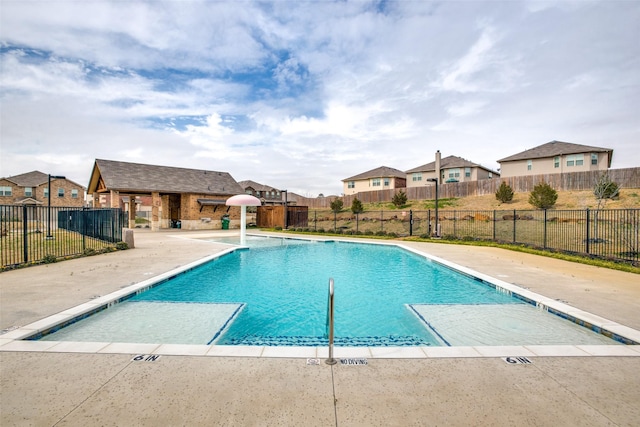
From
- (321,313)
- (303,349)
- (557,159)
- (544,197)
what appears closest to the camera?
(303,349)

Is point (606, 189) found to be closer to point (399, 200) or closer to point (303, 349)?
point (399, 200)

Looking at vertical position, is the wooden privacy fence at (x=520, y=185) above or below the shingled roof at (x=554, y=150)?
below

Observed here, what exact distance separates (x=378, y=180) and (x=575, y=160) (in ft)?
80.0

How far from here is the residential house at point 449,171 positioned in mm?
40156

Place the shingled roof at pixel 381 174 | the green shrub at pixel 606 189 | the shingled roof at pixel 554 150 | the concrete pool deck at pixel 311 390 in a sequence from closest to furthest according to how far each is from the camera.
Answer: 1. the concrete pool deck at pixel 311 390
2. the green shrub at pixel 606 189
3. the shingled roof at pixel 554 150
4. the shingled roof at pixel 381 174

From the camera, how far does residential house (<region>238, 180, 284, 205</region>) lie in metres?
56.5

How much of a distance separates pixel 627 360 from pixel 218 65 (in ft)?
58.7

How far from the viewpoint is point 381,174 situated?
156 ft

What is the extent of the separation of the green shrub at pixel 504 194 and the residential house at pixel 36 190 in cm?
5300

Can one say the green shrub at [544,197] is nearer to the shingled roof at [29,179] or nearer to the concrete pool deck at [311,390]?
the concrete pool deck at [311,390]

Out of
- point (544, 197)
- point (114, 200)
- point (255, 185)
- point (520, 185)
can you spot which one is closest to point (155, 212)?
point (114, 200)

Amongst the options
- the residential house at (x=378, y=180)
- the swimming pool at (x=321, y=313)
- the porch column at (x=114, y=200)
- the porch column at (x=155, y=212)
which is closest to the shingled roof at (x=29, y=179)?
the porch column at (x=155, y=212)

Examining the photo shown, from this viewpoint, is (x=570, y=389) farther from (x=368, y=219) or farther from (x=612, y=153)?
(x=612, y=153)

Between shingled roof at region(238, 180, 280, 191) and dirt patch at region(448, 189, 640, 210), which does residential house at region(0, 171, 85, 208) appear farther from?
dirt patch at region(448, 189, 640, 210)
